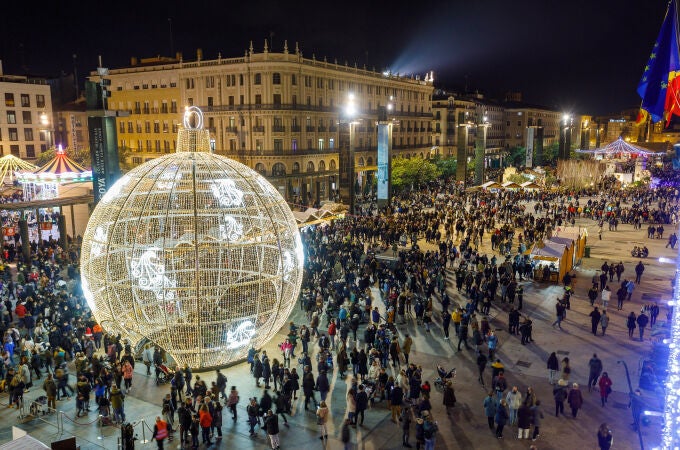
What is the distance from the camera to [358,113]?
6606 centimetres

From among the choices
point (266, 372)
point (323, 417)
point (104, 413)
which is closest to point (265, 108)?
point (266, 372)

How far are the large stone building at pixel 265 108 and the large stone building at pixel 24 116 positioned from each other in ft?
27.0

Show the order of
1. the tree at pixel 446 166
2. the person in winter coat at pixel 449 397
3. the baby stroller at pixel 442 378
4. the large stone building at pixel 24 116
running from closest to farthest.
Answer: the person in winter coat at pixel 449 397, the baby stroller at pixel 442 378, the large stone building at pixel 24 116, the tree at pixel 446 166

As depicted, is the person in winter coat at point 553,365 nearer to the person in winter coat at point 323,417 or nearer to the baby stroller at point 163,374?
the person in winter coat at point 323,417

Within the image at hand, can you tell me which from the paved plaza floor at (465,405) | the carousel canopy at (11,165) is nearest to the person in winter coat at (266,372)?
the paved plaza floor at (465,405)

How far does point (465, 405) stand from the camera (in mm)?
13938

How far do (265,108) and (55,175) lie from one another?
26.3m

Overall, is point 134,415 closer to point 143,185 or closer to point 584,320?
point 143,185

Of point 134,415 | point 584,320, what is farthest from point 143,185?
point 584,320

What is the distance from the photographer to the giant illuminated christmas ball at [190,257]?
1349 cm

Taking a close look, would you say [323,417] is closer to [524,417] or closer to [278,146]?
[524,417]

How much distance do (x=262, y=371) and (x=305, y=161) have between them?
46.4 meters

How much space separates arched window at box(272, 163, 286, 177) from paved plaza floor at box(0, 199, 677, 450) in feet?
121

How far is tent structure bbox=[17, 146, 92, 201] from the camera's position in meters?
33.1
